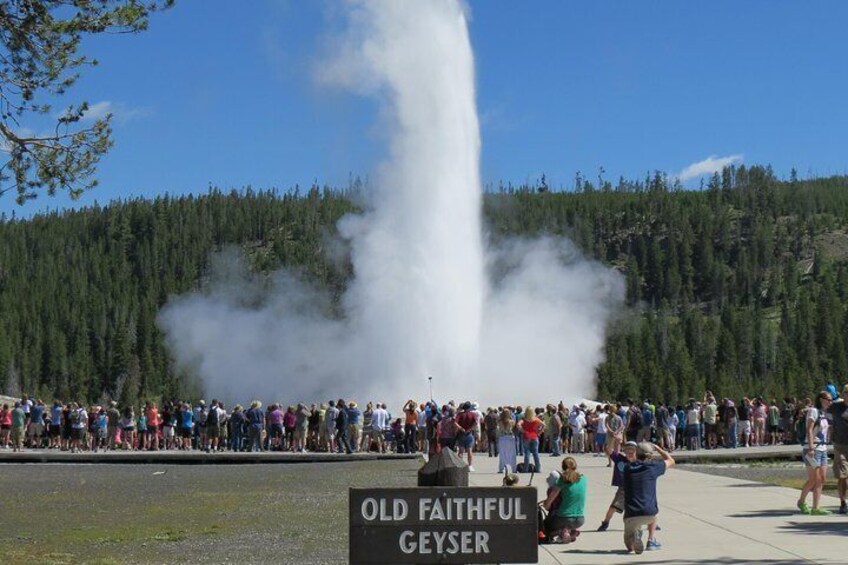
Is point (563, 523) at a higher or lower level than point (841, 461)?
lower

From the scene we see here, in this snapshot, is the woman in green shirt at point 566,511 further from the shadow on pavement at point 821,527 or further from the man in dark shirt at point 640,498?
the shadow on pavement at point 821,527

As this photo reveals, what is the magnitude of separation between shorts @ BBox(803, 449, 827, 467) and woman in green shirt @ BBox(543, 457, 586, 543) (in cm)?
333

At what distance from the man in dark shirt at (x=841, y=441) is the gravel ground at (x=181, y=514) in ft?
19.7

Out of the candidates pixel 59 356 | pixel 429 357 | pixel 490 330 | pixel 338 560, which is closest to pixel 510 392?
pixel 429 357

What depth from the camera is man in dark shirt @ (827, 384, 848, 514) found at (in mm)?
14555

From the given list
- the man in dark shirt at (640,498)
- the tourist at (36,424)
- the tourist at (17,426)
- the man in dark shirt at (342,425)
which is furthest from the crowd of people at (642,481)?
the tourist at (36,424)

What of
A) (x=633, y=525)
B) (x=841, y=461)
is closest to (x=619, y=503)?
(x=633, y=525)

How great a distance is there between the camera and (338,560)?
37.5 feet

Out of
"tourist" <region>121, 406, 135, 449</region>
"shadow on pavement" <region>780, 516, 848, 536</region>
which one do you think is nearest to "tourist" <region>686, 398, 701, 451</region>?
"tourist" <region>121, 406, 135, 449</region>

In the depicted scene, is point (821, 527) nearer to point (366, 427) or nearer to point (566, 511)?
point (566, 511)

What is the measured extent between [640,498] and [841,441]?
413cm

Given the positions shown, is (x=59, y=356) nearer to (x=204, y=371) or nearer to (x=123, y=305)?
(x=123, y=305)

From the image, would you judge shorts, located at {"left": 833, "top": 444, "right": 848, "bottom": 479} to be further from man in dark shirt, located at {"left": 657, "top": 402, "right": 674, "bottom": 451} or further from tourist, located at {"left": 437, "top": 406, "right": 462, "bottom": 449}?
man in dark shirt, located at {"left": 657, "top": 402, "right": 674, "bottom": 451}

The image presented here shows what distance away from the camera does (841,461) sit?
14617 millimetres
